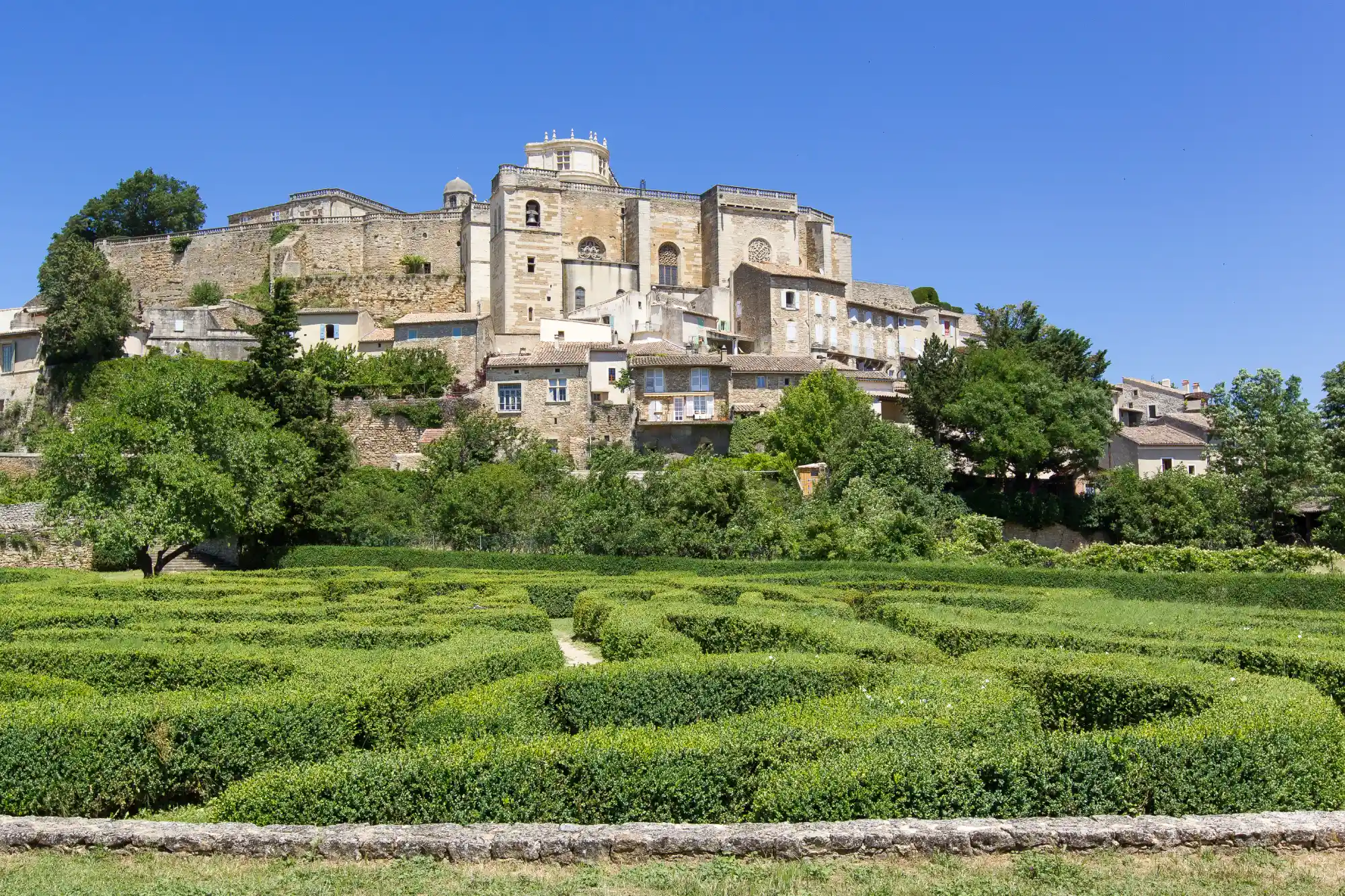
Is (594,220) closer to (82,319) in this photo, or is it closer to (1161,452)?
(82,319)

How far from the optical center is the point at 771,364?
55.1m

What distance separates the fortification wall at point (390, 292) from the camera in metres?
68.9

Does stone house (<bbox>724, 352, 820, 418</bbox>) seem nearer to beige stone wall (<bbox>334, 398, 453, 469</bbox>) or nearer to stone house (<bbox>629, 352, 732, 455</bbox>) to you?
stone house (<bbox>629, 352, 732, 455</bbox>)

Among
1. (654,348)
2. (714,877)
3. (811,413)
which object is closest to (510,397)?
(654,348)

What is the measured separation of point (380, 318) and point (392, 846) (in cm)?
6238

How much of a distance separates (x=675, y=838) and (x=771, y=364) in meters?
47.3

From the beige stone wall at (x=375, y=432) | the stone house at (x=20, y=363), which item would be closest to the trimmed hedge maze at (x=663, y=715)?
the beige stone wall at (x=375, y=432)

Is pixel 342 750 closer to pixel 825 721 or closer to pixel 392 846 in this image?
pixel 392 846

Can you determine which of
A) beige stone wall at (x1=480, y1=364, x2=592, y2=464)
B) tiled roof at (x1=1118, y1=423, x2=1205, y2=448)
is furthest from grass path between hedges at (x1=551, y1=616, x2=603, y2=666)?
tiled roof at (x1=1118, y1=423, x2=1205, y2=448)

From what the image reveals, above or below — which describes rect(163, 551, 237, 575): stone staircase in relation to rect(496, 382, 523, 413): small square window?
below

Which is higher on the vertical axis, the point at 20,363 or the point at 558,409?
the point at 20,363

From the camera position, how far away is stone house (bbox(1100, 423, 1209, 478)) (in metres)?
54.6

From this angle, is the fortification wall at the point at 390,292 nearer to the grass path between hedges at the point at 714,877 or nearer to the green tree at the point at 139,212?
the green tree at the point at 139,212

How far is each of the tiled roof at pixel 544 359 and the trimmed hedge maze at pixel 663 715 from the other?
31080 millimetres
